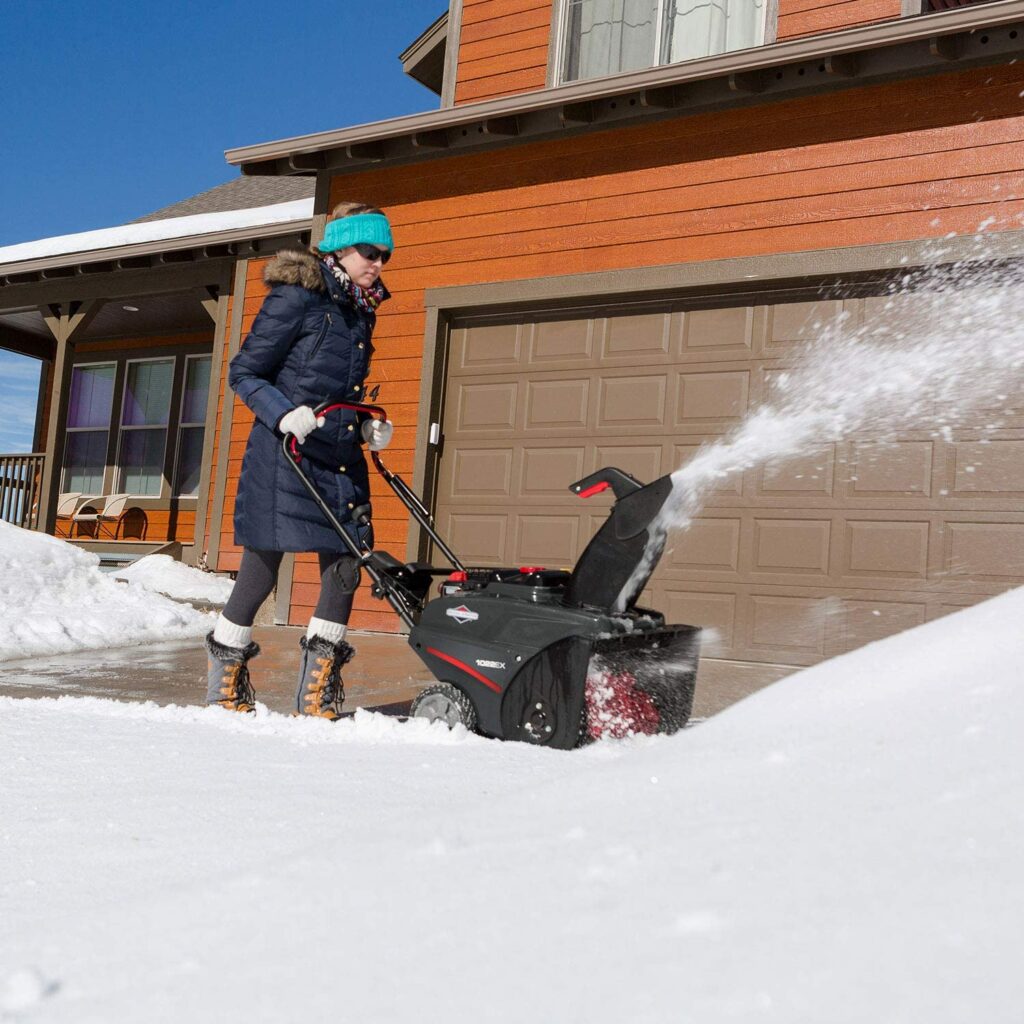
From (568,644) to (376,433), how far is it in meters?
1.24

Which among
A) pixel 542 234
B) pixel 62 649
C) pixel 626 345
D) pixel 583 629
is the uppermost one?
pixel 542 234

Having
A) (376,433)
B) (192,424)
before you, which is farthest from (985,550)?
(192,424)

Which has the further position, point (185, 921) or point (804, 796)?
point (804, 796)

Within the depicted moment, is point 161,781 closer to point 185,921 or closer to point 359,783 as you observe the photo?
point 359,783

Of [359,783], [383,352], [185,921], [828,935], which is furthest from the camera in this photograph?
[383,352]

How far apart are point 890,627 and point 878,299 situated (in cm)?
200

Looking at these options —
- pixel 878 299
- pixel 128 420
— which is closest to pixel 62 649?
pixel 878 299

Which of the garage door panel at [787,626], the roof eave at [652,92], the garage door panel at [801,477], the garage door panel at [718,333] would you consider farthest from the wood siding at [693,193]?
the garage door panel at [787,626]

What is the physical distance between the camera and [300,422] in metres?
3.52

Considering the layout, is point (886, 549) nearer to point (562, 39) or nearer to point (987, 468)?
point (987, 468)

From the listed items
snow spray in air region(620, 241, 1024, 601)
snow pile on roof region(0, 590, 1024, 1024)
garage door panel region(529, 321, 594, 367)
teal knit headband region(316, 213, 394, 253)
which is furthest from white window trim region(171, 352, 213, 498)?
snow pile on roof region(0, 590, 1024, 1024)

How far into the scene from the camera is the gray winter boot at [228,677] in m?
3.80

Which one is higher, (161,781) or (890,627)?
(890,627)

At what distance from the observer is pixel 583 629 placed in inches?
120
